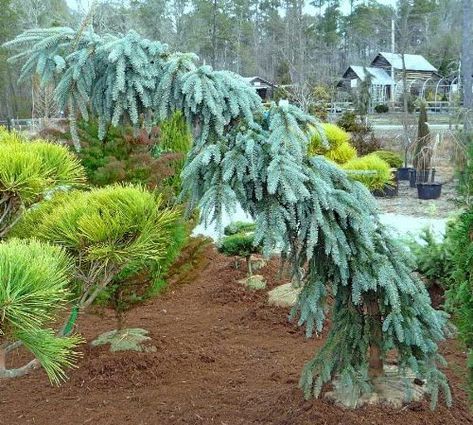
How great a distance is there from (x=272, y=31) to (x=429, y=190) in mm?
23630

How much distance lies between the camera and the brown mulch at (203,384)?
319 cm

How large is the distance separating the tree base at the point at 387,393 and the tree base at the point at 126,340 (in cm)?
153

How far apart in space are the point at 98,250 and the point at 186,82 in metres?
0.89

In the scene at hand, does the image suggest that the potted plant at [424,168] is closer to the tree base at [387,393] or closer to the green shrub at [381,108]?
the tree base at [387,393]

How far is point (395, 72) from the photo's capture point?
116 feet

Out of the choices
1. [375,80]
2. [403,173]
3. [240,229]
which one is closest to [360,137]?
[403,173]

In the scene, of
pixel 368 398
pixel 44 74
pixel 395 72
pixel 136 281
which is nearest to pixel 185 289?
pixel 136 281

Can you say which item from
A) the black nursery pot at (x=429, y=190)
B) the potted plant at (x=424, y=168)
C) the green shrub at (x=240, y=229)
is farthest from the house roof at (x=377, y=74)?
the green shrub at (x=240, y=229)

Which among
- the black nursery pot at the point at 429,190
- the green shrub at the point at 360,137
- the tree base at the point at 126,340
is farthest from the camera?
the green shrub at the point at 360,137

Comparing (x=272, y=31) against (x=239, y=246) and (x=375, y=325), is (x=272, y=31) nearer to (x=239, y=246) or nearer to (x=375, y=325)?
Result: (x=239, y=246)

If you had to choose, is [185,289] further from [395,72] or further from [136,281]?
[395,72]

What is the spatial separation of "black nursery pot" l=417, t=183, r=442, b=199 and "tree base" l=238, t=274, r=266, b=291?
661cm

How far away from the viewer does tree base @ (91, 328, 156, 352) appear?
14.1 ft

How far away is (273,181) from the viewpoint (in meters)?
2.55
